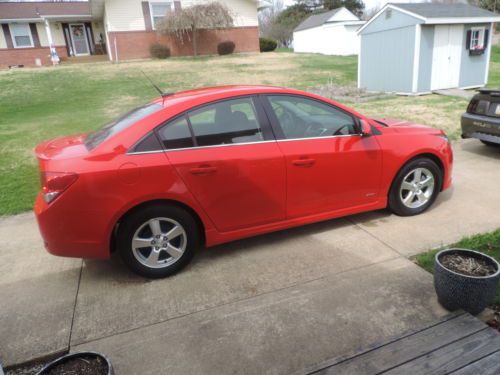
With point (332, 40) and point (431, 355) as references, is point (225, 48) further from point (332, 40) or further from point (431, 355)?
point (431, 355)

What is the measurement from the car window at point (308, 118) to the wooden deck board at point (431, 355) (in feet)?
6.77

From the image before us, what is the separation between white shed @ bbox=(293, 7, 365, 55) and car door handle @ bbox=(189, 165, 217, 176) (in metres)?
27.3

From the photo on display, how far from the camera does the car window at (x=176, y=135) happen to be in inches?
133

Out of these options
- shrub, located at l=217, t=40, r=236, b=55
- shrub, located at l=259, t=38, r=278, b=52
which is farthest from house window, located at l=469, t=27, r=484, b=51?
shrub, located at l=259, t=38, r=278, b=52


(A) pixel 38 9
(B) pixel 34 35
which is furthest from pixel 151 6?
(A) pixel 38 9

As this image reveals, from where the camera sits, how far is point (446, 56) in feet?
44.5

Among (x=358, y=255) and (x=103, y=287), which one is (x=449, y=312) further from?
(x=103, y=287)

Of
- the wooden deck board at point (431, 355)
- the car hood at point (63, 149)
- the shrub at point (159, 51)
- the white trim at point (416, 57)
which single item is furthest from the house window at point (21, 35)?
the wooden deck board at point (431, 355)

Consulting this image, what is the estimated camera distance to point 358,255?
3.73 m

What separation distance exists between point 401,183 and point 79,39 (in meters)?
30.1

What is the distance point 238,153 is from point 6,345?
2.26m

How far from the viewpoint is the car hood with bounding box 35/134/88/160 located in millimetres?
3305

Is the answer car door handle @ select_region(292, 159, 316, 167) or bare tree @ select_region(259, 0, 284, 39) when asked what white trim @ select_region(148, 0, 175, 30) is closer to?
car door handle @ select_region(292, 159, 316, 167)

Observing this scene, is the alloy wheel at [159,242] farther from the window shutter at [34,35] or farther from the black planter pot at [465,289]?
the window shutter at [34,35]
